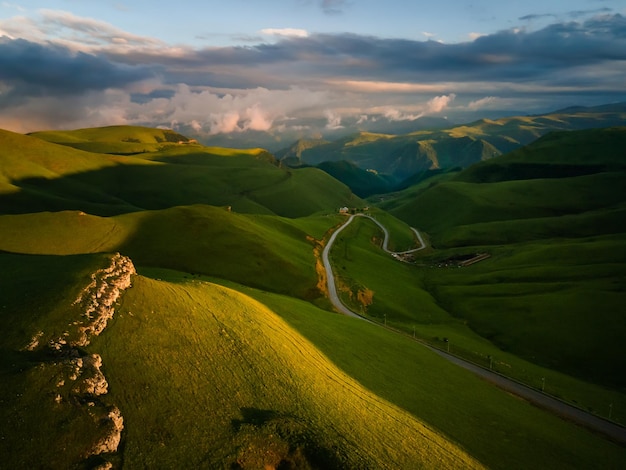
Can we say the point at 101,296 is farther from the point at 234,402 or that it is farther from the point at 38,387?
the point at 234,402

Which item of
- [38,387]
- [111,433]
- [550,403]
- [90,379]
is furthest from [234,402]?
[550,403]

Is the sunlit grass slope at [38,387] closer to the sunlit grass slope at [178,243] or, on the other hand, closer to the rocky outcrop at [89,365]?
the rocky outcrop at [89,365]

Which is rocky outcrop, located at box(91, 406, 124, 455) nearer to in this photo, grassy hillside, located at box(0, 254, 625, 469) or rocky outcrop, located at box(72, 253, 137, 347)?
grassy hillside, located at box(0, 254, 625, 469)

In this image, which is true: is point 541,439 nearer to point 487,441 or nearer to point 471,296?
point 487,441

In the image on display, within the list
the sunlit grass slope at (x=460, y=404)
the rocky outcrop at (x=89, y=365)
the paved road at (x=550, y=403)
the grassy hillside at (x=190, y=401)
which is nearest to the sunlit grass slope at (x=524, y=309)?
the paved road at (x=550, y=403)

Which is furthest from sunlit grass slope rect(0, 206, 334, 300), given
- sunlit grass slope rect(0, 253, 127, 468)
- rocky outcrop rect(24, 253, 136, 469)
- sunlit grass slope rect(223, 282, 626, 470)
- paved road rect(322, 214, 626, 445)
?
sunlit grass slope rect(0, 253, 127, 468)

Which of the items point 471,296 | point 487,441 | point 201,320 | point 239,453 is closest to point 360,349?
point 487,441

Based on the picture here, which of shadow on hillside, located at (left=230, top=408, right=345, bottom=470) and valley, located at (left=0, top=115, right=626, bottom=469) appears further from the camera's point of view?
shadow on hillside, located at (left=230, top=408, right=345, bottom=470)
